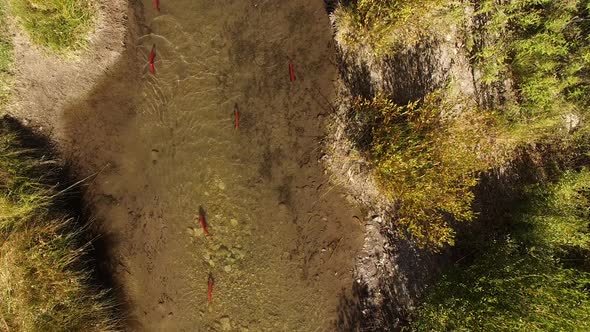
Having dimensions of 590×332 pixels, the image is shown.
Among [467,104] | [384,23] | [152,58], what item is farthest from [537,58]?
[152,58]

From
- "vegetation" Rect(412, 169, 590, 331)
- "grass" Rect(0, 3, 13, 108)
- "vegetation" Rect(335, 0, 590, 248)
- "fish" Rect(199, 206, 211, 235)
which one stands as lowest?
"vegetation" Rect(412, 169, 590, 331)

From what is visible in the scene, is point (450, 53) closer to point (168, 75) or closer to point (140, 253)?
point (168, 75)

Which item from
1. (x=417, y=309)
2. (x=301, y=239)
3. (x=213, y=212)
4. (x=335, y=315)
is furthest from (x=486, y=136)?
(x=213, y=212)

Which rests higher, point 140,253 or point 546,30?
point 546,30

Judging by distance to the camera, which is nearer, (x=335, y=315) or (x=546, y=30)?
(x=546, y=30)

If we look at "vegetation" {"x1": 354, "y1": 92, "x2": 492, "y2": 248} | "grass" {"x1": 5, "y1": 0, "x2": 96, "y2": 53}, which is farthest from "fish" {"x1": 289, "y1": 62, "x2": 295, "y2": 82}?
"grass" {"x1": 5, "y1": 0, "x2": 96, "y2": 53}

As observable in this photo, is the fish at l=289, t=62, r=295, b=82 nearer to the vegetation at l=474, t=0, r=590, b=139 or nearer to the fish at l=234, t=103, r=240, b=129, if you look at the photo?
the fish at l=234, t=103, r=240, b=129

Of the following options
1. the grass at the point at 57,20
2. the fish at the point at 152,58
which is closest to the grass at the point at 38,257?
the grass at the point at 57,20
